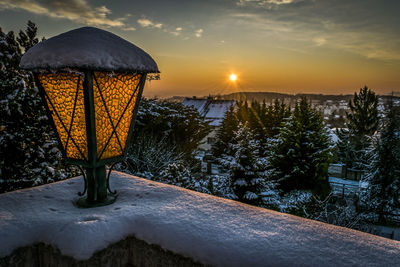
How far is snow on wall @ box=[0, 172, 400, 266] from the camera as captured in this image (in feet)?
4.34

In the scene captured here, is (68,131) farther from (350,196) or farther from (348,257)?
(350,196)

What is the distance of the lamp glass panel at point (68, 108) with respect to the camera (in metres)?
1.90

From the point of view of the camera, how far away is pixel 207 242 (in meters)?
1.42

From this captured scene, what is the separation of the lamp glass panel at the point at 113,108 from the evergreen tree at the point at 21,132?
410cm

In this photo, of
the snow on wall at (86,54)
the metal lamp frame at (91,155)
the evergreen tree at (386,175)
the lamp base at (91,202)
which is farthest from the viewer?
the evergreen tree at (386,175)

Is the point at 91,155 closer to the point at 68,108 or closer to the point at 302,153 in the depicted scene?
the point at 68,108

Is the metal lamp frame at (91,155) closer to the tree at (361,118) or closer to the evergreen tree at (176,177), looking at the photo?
the evergreen tree at (176,177)

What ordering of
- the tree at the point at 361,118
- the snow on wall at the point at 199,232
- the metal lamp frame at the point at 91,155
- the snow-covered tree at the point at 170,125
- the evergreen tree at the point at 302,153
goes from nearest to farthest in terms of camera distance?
the snow on wall at the point at 199,232 → the metal lamp frame at the point at 91,155 → the snow-covered tree at the point at 170,125 → the evergreen tree at the point at 302,153 → the tree at the point at 361,118

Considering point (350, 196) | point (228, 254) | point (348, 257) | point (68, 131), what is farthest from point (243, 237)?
point (350, 196)

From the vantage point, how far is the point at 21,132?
209 inches

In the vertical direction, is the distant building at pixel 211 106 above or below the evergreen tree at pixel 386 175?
above

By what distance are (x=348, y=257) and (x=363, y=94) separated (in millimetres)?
30120

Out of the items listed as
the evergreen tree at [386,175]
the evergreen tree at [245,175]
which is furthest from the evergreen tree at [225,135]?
the evergreen tree at [245,175]

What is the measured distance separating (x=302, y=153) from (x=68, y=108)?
600 inches
